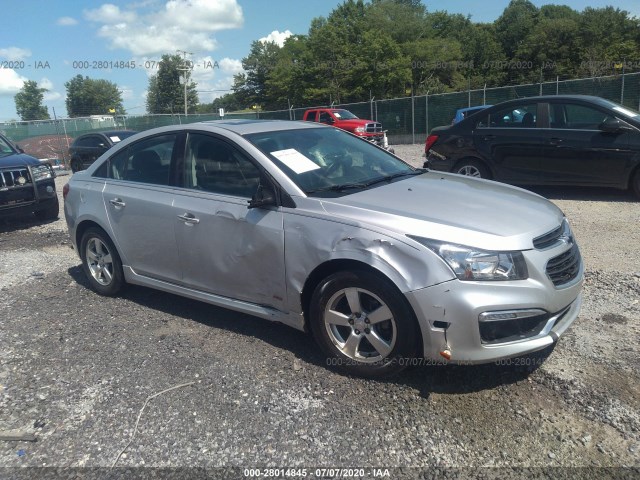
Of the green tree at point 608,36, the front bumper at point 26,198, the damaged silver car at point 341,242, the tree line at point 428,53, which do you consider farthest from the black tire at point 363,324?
the green tree at point 608,36

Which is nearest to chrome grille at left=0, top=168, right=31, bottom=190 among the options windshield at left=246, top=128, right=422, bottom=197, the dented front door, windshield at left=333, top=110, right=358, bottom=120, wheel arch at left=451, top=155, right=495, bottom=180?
the dented front door

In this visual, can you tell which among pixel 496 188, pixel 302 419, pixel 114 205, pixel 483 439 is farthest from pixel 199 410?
pixel 496 188

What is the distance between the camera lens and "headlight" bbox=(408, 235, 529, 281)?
2979 millimetres

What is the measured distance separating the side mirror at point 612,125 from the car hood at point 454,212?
4785 mm

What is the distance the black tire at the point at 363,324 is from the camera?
124 inches

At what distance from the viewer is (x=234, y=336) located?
422 centimetres

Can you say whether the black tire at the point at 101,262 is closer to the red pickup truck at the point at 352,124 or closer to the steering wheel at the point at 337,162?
the steering wheel at the point at 337,162

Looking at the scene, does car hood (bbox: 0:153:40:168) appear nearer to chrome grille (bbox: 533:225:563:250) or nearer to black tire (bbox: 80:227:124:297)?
black tire (bbox: 80:227:124:297)

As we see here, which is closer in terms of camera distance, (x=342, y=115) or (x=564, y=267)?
(x=564, y=267)

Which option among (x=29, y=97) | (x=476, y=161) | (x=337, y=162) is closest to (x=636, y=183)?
(x=476, y=161)

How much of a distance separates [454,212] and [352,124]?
19063 millimetres

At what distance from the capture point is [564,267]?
3285mm

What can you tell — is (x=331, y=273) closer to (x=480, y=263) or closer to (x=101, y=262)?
(x=480, y=263)

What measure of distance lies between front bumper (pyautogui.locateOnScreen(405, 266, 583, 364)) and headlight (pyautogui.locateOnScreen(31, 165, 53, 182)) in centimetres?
813
